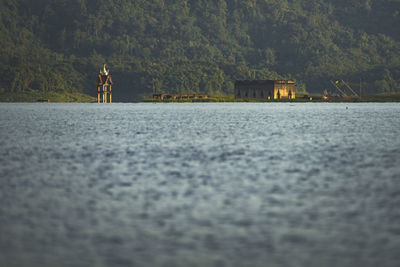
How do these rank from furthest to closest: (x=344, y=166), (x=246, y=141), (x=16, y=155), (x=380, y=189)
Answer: (x=246, y=141) < (x=16, y=155) < (x=344, y=166) < (x=380, y=189)

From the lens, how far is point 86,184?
1067 inches

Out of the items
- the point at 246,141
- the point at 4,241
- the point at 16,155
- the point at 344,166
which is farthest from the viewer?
the point at 246,141

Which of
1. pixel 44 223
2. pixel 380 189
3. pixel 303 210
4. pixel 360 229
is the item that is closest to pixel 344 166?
pixel 380 189

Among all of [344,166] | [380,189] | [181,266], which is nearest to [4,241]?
[181,266]

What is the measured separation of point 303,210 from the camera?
20875mm

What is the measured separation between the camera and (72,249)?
1572cm

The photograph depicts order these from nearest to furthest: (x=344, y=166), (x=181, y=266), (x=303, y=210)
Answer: (x=181, y=266) < (x=303, y=210) < (x=344, y=166)

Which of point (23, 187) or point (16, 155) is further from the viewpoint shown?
point (16, 155)

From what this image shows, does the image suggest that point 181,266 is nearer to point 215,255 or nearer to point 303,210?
point 215,255

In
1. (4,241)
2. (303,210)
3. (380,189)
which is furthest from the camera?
(380,189)

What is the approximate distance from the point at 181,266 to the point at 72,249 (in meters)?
3.26

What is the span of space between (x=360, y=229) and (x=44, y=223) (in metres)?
9.75

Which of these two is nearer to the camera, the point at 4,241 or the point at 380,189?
the point at 4,241

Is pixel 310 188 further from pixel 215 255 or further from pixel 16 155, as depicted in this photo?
pixel 16 155
